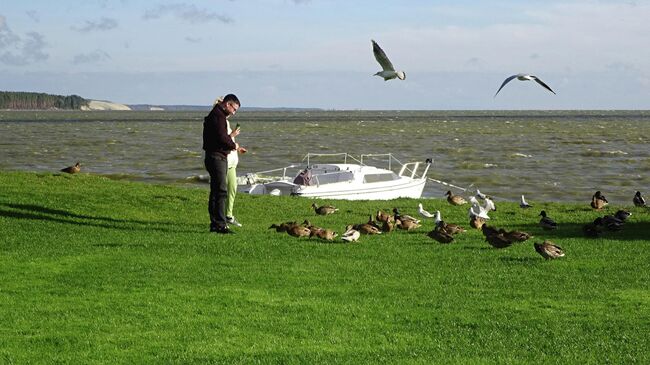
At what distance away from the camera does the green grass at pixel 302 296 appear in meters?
10.2

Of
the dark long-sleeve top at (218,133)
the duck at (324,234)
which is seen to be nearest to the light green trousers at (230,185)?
the dark long-sleeve top at (218,133)

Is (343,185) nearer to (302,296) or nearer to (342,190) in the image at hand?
(342,190)

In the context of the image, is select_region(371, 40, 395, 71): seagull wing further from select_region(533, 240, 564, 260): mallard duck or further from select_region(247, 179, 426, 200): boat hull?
select_region(247, 179, 426, 200): boat hull

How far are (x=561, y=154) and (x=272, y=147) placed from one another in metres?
25.4

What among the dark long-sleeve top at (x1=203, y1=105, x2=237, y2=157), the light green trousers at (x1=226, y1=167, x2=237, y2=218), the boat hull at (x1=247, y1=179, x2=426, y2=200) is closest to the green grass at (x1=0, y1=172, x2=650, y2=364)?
the light green trousers at (x1=226, y1=167, x2=237, y2=218)

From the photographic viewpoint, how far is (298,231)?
1850 cm

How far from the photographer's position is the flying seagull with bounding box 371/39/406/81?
15.9 m

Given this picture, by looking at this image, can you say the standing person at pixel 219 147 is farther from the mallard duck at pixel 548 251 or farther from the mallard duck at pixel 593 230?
the mallard duck at pixel 593 230

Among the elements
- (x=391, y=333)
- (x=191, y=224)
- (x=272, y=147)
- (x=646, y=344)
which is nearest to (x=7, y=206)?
(x=191, y=224)

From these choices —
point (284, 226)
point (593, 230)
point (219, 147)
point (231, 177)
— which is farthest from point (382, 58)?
point (593, 230)

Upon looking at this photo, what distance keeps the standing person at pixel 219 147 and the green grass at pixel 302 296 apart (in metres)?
0.69

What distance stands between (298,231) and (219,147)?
212 cm

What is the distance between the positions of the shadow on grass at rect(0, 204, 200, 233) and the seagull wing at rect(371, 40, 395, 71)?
17.8ft

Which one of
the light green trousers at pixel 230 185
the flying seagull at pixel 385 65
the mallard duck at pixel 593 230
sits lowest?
the mallard duck at pixel 593 230
